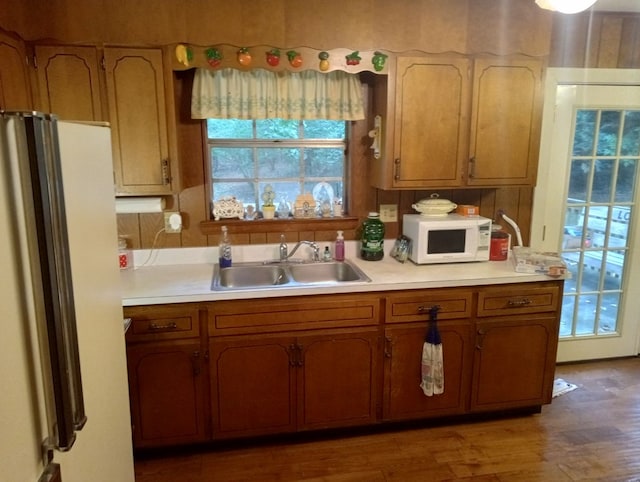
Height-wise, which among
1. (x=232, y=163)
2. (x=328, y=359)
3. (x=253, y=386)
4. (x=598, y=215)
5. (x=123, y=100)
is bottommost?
(x=253, y=386)

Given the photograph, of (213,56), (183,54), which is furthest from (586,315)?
(183,54)

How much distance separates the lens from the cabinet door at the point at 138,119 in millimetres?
2211

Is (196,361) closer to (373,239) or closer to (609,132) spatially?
(373,239)

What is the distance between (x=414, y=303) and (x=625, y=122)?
2.00m

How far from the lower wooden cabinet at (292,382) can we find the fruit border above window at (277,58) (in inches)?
53.5

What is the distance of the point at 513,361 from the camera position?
2.56 m

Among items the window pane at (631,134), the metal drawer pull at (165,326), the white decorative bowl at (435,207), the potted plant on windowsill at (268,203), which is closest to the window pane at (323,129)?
the potted plant on windowsill at (268,203)

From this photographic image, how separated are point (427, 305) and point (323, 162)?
Answer: 1083 millimetres

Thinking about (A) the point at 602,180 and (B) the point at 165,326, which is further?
(A) the point at 602,180

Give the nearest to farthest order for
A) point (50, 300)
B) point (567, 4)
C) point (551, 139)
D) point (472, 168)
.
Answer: point (50, 300)
point (567, 4)
point (472, 168)
point (551, 139)

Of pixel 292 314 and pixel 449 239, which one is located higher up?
pixel 449 239

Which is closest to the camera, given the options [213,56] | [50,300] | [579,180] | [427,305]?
[50,300]

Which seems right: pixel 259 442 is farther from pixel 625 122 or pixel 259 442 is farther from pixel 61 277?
pixel 625 122

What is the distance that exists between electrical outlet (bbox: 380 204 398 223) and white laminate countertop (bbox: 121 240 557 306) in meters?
0.15
